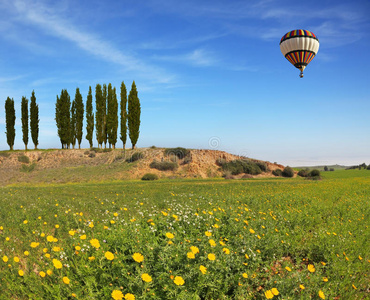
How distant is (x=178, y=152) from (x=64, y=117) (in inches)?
893

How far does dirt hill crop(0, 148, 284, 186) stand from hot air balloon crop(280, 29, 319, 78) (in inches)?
769

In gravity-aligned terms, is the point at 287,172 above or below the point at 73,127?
below

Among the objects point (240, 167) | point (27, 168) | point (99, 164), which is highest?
point (99, 164)

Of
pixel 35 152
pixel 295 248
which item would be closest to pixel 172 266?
pixel 295 248

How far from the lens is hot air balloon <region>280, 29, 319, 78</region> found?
987 inches

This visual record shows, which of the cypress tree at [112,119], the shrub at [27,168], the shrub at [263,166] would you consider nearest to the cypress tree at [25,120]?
the shrub at [27,168]

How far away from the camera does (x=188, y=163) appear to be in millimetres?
41625

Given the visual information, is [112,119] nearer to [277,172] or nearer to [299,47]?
[277,172]

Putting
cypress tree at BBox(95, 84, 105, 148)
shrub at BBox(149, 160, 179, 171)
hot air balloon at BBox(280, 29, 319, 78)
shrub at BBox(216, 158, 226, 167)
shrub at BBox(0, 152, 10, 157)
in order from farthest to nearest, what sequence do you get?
cypress tree at BBox(95, 84, 105, 148) < shrub at BBox(0, 152, 10, 157) < shrub at BBox(216, 158, 226, 167) < shrub at BBox(149, 160, 179, 171) < hot air balloon at BBox(280, 29, 319, 78)

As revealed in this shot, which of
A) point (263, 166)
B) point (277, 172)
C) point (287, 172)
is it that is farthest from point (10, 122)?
point (287, 172)

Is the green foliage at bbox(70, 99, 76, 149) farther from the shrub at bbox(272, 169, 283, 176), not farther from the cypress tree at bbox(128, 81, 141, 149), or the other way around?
the shrub at bbox(272, 169, 283, 176)

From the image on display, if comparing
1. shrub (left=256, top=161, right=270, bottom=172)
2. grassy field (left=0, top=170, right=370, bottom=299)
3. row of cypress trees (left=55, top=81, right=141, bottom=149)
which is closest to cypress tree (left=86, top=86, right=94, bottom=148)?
row of cypress trees (left=55, top=81, right=141, bottom=149)

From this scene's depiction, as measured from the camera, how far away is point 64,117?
160 ft

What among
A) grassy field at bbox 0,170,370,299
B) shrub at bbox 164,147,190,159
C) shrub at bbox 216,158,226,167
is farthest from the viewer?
shrub at bbox 216,158,226,167
